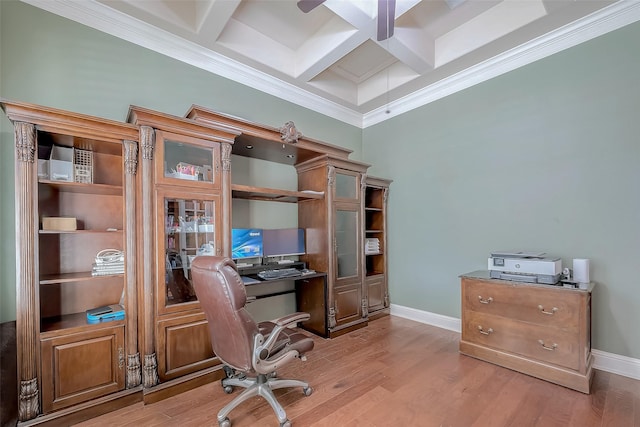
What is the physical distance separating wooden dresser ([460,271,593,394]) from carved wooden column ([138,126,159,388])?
2.98 m

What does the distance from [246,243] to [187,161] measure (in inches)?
44.3

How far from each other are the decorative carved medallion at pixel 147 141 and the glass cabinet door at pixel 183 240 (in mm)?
353

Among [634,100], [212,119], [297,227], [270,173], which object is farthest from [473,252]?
[212,119]

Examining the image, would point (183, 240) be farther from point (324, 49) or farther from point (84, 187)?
point (324, 49)

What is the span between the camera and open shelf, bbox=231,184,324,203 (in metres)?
2.79

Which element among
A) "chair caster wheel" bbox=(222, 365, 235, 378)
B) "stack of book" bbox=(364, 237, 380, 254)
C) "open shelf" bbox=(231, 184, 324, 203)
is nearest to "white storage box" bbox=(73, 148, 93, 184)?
"open shelf" bbox=(231, 184, 324, 203)

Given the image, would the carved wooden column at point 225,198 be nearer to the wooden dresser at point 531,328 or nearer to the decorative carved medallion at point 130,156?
the decorative carved medallion at point 130,156

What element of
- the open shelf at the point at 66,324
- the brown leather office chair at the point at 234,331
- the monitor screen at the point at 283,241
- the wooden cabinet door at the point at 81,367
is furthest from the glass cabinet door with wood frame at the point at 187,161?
the wooden cabinet door at the point at 81,367

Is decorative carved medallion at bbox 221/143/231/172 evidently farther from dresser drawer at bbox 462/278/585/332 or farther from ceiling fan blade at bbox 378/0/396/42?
dresser drawer at bbox 462/278/585/332

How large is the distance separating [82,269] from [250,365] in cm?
170

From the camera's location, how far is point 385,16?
84.0 inches

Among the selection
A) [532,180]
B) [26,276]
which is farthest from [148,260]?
[532,180]

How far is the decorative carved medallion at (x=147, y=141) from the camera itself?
2104 mm

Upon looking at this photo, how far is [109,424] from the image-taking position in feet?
6.06
